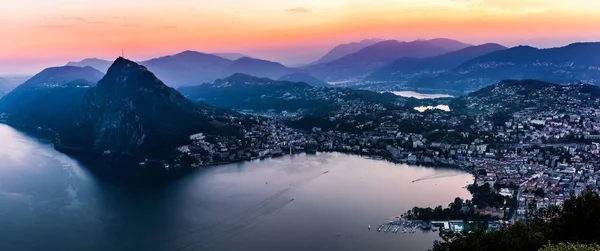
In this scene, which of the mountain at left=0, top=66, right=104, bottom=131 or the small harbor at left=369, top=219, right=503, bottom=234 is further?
the mountain at left=0, top=66, right=104, bottom=131

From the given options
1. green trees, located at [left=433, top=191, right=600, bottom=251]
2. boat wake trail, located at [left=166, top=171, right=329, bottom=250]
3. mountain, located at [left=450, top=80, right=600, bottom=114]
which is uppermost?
mountain, located at [left=450, top=80, right=600, bottom=114]

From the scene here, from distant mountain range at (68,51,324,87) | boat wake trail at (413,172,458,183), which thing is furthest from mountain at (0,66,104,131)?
distant mountain range at (68,51,324,87)

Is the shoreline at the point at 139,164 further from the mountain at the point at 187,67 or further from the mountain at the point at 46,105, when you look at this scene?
the mountain at the point at 187,67

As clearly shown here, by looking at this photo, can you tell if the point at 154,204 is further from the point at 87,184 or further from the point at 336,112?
the point at 336,112

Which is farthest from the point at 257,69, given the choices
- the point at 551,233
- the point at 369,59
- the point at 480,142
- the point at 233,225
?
the point at 551,233

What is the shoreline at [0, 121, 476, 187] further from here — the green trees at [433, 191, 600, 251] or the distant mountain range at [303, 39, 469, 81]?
the distant mountain range at [303, 39, 469, 81]

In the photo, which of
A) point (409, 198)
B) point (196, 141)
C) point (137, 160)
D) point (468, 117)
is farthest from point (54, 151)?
point (468, 117)
